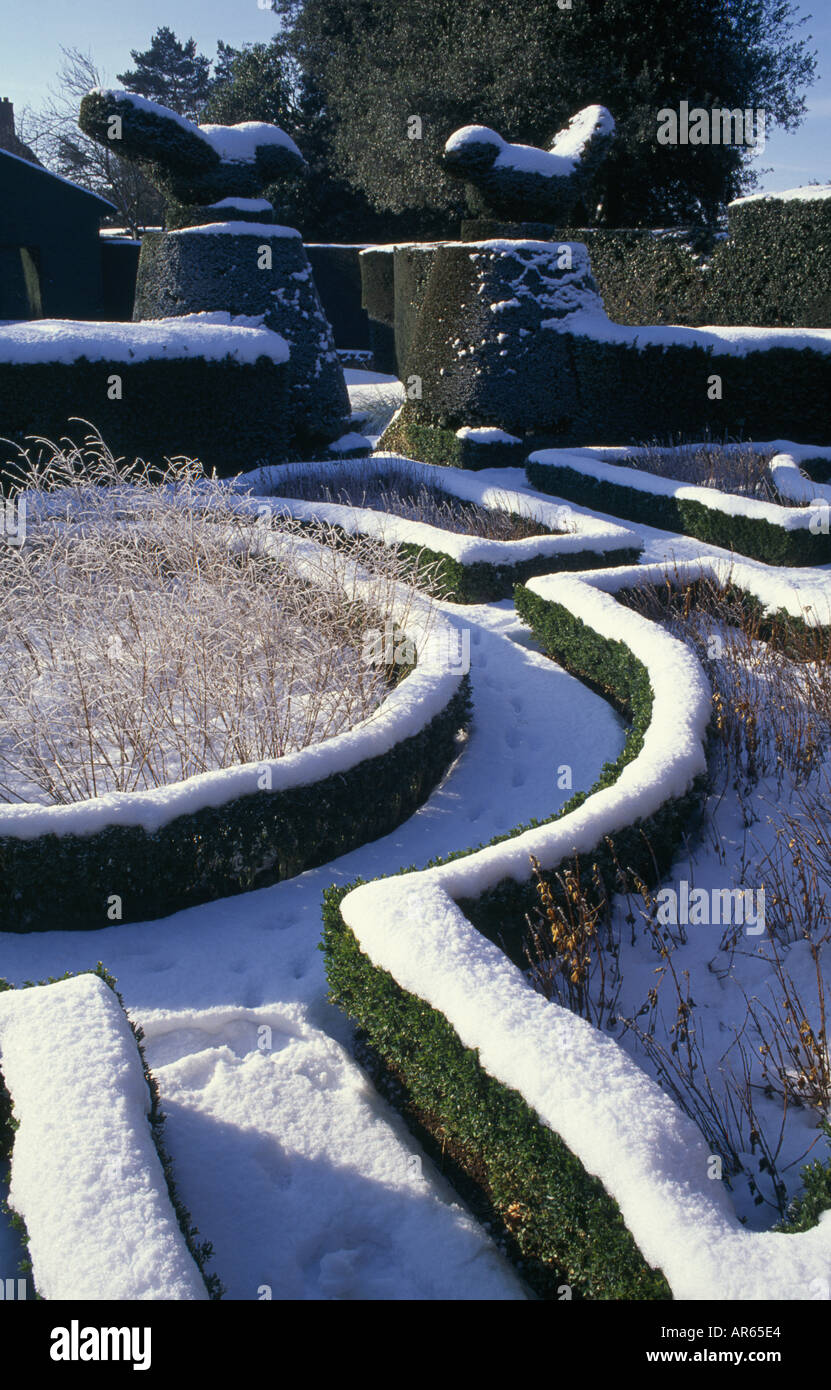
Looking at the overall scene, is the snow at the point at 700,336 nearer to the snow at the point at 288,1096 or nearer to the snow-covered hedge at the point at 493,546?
the snow-covered hedge at the point at 493,546

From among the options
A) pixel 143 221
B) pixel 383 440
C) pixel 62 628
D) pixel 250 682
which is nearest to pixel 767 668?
pixel 250 682

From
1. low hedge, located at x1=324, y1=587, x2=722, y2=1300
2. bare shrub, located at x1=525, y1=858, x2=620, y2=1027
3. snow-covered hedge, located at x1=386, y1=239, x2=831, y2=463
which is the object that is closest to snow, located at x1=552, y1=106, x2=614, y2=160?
snow-covered hedge, located at x1=386, y1=239, x2=831, y2=463

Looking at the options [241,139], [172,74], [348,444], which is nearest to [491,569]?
[348,444]

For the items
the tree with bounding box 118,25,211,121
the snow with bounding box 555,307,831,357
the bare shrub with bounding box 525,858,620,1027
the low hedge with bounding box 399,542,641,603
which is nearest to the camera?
the bare shrub with bounding box 525,858,620,1027

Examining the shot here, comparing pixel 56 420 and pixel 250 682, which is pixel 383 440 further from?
pixel 250 682

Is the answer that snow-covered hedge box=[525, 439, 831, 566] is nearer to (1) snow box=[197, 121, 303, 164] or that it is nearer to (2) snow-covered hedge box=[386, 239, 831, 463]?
(2) snow-covered hedge box=[386, 239, 831, 463]

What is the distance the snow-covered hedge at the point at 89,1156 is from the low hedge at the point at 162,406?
24.8 ft

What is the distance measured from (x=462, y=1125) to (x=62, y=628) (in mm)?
3739

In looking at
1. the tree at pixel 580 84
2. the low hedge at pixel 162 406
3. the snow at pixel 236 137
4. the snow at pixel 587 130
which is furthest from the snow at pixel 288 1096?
the tree at pixel 580 84

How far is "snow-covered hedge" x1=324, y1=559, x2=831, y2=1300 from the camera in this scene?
A: 2205 millimetres

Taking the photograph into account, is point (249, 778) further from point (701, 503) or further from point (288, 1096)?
point (701, 503)

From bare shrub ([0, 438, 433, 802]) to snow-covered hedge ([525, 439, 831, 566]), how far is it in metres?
3.58

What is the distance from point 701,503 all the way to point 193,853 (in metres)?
6.30

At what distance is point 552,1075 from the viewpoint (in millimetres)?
2559
